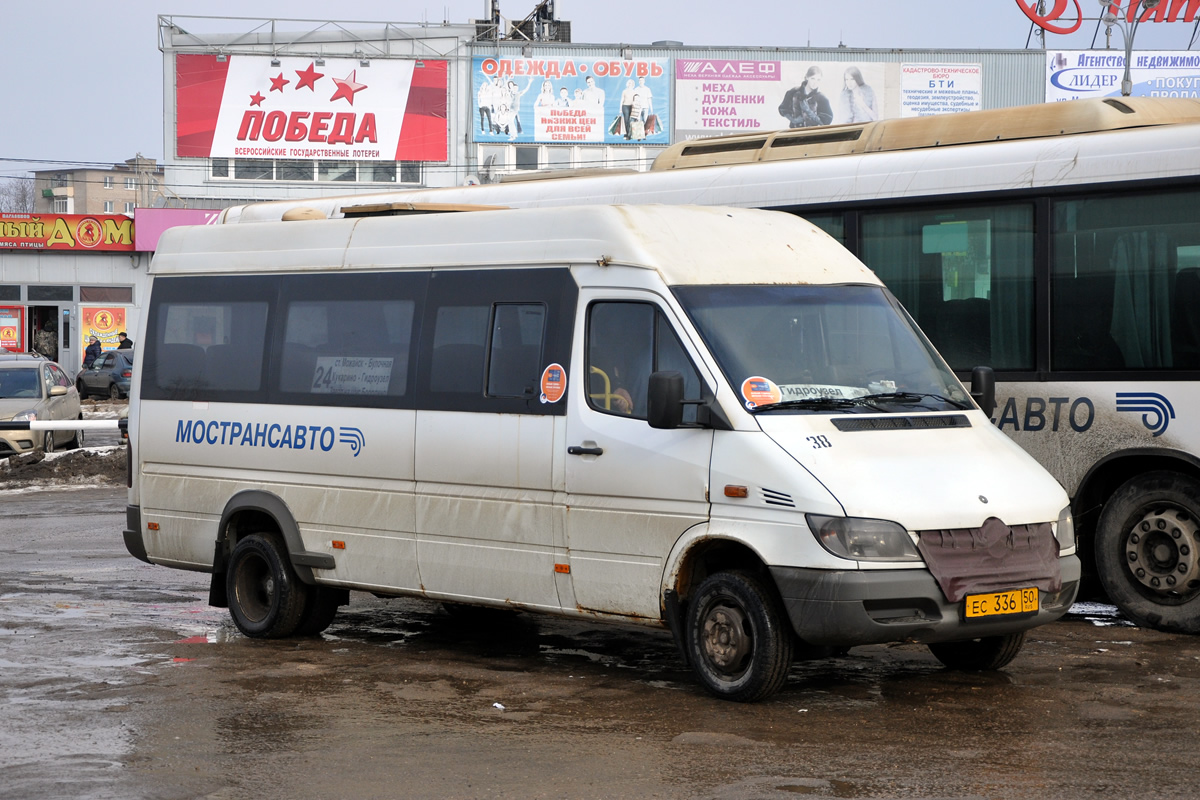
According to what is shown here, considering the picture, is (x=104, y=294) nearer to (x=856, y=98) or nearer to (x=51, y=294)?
(x=51, y=294)

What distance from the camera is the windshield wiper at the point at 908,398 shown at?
818 cm

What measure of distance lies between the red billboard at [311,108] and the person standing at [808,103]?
12.1m

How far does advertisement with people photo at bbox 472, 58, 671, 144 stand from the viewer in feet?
180

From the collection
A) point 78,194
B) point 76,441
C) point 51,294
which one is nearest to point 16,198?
point 78,194

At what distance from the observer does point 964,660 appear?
8641 millimetres

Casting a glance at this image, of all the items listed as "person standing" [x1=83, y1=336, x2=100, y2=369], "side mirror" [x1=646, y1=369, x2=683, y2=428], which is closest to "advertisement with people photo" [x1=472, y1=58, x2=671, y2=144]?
"person standing" [x1=83, y1=336, x2=100, y2=369]

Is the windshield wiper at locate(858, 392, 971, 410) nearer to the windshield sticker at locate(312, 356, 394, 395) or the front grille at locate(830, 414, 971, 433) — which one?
the front grille at locate(830, 414, 971, 433)

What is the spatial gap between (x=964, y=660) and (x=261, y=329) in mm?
4856

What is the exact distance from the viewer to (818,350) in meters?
8.31

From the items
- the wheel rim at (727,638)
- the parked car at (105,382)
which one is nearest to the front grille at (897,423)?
the wheel rim at (727,638)

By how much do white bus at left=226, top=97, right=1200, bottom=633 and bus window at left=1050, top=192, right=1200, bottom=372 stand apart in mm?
10

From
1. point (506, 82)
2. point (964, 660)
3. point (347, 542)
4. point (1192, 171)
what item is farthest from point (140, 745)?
point (506, 82)

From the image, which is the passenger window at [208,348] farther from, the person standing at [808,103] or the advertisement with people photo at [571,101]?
the person standing at [808,103]

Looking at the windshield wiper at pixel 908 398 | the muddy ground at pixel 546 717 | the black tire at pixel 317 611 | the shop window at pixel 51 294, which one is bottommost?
the muddy ground at pixel 546 717
